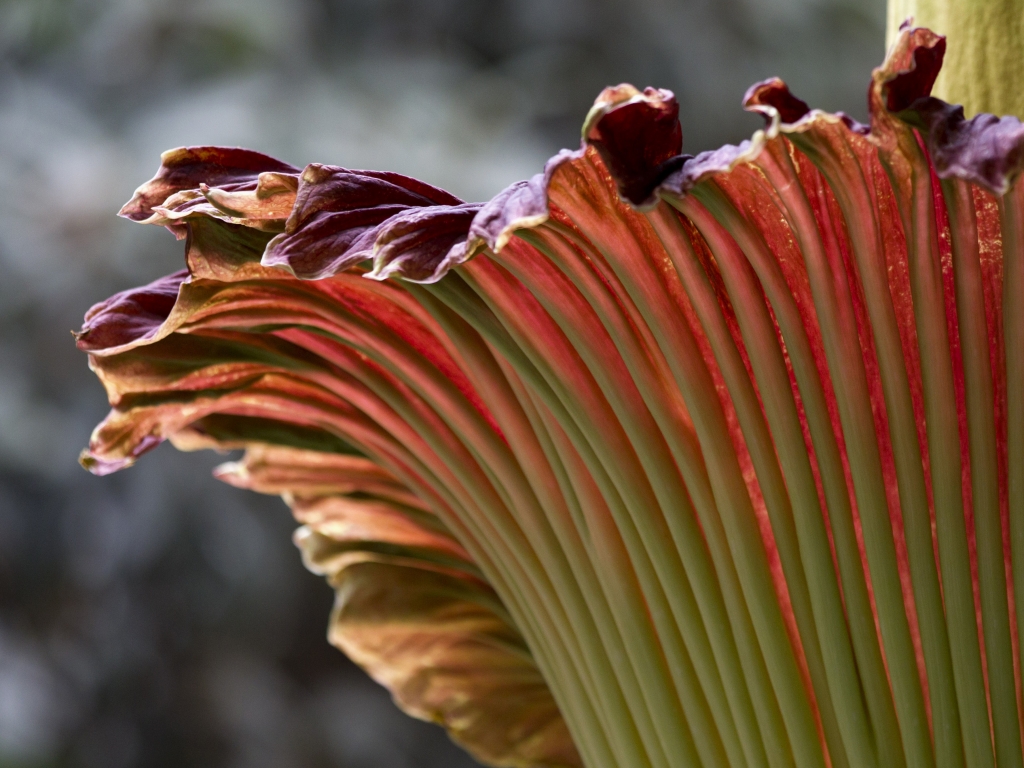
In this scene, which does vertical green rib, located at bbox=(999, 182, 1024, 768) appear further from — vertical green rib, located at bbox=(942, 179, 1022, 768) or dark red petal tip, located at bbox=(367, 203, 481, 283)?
dark red petal tip, located at bbox=(367, 203, 481, 283)

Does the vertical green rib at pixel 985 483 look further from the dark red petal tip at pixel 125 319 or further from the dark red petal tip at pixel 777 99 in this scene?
the dark red petal tip at pixel 125 319

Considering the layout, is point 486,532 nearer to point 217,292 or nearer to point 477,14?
point 217,292

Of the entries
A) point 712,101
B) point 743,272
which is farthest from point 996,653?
point 712,101

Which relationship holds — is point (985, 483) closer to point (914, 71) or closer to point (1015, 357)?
point (1015, 357)

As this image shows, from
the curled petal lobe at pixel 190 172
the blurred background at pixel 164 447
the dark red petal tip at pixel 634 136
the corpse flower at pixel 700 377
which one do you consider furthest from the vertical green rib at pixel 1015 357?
the blurred background at pixel 164 447

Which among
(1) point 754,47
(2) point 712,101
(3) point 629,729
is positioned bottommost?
(3) point 629,729

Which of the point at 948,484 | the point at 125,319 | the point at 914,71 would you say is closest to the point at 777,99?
the point at 914,71
